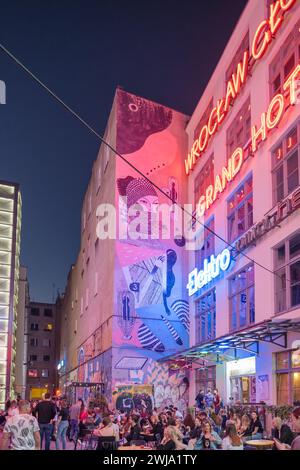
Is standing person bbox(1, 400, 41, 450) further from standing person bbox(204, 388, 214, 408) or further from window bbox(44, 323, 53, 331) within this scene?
window bbox(44, 323, 53, 331)

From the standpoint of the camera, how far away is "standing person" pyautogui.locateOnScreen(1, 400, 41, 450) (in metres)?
9.61

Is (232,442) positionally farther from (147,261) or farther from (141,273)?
(147,261)

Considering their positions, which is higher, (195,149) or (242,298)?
(195,149)

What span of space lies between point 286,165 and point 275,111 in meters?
2.42

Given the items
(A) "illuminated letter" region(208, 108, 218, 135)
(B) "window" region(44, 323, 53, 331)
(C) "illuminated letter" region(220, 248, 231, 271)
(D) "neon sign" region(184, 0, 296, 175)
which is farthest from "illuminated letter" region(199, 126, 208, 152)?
(B) "window" region(44, 323, 53, 331)

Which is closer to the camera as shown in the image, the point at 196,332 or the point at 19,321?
the point at 196,332

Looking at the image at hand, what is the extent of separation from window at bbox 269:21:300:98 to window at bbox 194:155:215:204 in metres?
9.26

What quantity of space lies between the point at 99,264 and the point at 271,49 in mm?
26056

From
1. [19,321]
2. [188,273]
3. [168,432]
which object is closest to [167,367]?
[188,273]

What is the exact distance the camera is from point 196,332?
35.5 metres

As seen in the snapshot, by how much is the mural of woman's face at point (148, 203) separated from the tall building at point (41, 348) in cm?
7152

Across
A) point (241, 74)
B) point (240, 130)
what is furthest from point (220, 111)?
point (241, 74)

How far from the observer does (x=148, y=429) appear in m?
17.3

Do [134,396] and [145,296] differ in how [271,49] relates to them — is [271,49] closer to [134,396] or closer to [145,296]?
[145,296]
